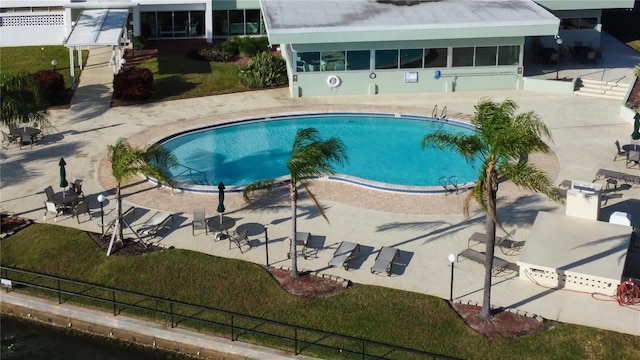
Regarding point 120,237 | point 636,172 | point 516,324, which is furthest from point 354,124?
point 516,324

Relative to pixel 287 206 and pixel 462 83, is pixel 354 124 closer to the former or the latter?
pixel 462 83

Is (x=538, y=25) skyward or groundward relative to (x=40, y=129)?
skyward

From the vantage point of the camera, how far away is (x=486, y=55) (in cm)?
4075

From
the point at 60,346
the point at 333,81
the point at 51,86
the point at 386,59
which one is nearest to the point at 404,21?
the point at 386,59

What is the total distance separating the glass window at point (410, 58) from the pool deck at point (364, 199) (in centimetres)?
165

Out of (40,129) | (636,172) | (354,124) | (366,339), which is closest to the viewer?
(366,339)

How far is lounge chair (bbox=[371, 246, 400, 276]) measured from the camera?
23688 mm

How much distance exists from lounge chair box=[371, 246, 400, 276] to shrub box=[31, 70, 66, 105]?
20841mm

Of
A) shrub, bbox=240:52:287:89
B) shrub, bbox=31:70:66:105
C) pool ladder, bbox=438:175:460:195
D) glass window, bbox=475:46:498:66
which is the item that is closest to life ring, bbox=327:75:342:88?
shrub, bbox=240:52:287:89

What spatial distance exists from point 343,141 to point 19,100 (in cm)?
1360

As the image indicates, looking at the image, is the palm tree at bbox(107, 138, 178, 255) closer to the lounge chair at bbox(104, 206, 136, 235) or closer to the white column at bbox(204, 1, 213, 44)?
the lounge chair at bbox(104, 206, 136, 235)

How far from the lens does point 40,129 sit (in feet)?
115

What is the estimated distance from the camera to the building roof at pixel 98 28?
1563 inches

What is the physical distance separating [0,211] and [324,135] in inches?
566
